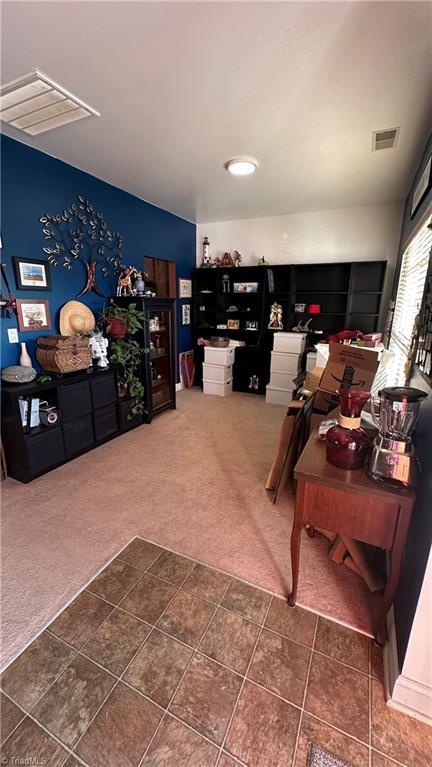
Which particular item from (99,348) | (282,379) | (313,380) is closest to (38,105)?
(99,348)

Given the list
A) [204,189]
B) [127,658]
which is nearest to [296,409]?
[127,658]

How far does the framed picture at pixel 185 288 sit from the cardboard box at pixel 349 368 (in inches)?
120

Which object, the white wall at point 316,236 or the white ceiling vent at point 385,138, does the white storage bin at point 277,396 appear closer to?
the white wall at point 316,236

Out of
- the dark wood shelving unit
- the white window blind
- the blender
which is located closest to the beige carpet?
the blender

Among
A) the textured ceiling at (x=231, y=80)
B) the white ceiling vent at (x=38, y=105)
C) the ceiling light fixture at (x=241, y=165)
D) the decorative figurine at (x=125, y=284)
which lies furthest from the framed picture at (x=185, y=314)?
the white ceiling vent at (x=38, y=105)

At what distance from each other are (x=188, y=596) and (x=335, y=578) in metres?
0.78

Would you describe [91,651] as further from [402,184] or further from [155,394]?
[402,184]

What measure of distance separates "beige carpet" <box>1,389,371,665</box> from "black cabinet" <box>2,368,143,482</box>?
0.13 metres

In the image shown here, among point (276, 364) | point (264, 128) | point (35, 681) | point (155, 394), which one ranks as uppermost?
point (264, 128)

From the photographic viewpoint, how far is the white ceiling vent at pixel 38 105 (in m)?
1.67

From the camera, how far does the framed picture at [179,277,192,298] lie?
4617 millimetres

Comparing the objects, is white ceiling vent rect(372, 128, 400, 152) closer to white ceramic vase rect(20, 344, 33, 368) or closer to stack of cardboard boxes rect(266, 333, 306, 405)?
stack of cardboard boxes rect(266, 333, 306, 405)

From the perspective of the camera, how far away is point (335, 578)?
5.24ft

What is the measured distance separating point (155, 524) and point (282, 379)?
2880mm
